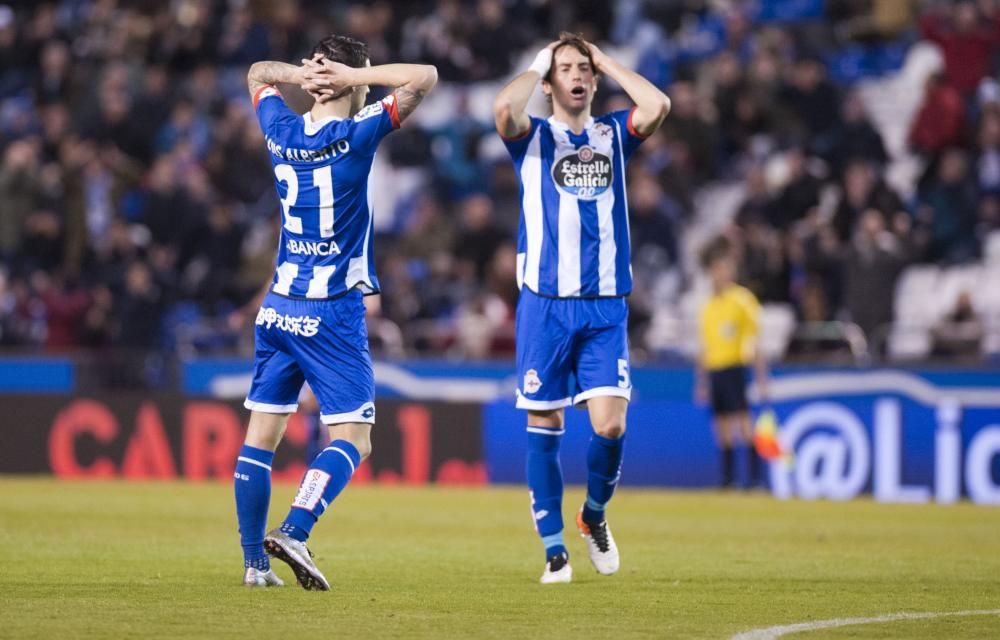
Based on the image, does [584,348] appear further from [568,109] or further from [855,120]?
[855,120]

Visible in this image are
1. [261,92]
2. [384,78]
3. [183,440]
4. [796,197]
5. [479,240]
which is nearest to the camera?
[384,78]

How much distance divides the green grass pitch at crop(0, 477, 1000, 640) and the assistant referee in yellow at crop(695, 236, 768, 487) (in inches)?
89.9

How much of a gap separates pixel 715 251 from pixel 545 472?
32.0ft

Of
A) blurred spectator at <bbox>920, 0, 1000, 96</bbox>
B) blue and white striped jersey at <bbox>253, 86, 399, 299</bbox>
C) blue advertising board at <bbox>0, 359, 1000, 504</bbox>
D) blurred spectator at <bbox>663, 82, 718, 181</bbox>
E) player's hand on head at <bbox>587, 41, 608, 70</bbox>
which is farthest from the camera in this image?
blurred spectator at <bbox>663, 82, 718, 181</bbox>

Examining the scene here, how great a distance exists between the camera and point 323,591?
8.12m

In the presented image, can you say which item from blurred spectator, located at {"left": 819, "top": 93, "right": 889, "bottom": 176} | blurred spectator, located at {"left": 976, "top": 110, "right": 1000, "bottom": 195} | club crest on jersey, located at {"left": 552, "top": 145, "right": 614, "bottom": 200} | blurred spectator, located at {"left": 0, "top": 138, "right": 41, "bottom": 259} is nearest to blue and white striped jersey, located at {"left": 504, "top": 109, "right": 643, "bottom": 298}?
club crest on jersey, located at {"left": 552, "top": 145, "right": 614, "bottom": 200}

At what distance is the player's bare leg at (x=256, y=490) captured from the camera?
8.32 meters

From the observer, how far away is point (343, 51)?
27.1 feet

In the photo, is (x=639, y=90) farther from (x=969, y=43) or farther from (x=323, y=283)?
(x=969, y=43)

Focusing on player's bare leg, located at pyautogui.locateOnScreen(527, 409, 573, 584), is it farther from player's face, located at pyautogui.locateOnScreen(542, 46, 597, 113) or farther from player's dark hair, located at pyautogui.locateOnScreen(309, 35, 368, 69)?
player's dark hair, located at pyautogui.locateOnScreen(309, 35, 368, 69)

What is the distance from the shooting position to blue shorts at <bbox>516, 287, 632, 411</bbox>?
355 inches

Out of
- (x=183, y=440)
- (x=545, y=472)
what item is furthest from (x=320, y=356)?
(x=183, y=440)

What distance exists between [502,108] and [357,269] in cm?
116

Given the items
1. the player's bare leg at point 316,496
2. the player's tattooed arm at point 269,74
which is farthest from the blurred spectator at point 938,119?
the player's bare leg at point 316,496
